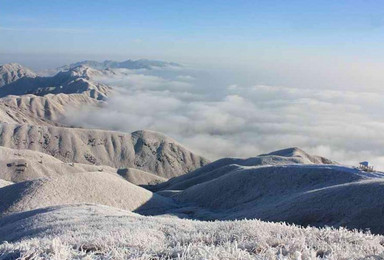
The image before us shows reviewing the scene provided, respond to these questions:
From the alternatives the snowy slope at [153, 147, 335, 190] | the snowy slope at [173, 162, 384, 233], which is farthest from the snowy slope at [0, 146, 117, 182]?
the snowy slope at [173, 162, 384, 233]

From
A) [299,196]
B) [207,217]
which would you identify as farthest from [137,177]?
[299,196]

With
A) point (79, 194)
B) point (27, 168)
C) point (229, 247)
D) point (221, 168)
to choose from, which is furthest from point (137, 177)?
point (229, 247)

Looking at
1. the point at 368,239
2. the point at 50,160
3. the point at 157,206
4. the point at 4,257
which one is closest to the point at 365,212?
the point at 368,239

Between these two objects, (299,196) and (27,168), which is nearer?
(299,196)

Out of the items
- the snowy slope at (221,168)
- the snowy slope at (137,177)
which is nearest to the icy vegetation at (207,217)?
the snowy slope at (221,168)

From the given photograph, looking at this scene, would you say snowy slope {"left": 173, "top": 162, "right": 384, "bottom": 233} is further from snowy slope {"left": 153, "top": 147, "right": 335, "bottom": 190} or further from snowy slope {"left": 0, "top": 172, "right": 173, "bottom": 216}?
snowy slope {"left": 153, "top": 147, "right": 335, "bottom": 190}

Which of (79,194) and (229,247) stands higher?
(229,247)

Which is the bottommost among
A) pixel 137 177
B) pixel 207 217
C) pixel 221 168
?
pixel 137 177

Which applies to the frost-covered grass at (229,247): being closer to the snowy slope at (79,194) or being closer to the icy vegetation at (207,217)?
the icy vegetation at (207,217)

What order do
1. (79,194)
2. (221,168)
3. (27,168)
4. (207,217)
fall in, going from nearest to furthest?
(207,217) < (79,194) < (221,168) < (27,168)

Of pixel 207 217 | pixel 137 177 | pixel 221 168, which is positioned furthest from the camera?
pixel 137 177

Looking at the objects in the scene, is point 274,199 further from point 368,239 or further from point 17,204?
point 368,239

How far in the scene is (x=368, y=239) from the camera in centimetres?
1180

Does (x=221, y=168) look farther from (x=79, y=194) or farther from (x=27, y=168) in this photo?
(x=27, y=168)
